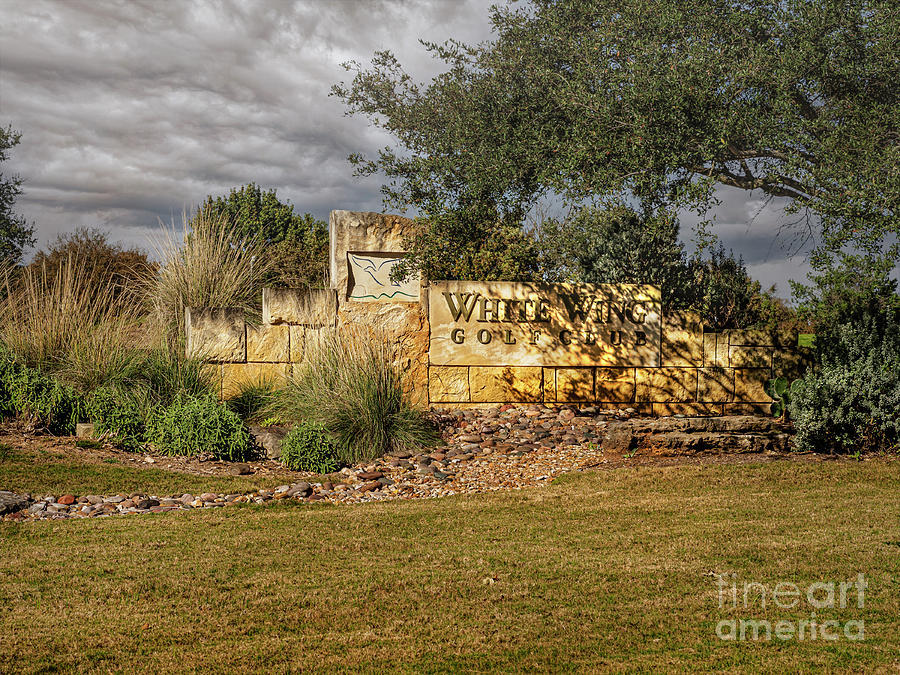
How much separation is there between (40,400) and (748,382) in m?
10.1

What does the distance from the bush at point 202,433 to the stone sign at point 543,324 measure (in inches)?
134

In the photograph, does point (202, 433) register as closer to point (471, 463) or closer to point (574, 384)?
point (471, 463)

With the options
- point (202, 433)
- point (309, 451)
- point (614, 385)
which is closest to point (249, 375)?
point (202, 433)

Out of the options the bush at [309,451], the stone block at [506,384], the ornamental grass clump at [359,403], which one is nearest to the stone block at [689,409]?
the stone block at [506,384]

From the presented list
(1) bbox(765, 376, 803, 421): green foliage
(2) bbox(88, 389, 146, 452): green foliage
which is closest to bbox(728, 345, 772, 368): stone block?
(1) bbox(765, 376, 803, 421): green foliage

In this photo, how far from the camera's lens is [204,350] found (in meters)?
10.5

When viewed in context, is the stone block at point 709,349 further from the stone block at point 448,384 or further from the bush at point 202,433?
the bush at point 202,433

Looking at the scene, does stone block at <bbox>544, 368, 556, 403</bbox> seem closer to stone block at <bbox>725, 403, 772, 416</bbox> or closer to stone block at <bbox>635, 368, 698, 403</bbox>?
stone block at <bbox>635, 368, 698, 403</bbox>

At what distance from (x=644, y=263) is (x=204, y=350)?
7.19m

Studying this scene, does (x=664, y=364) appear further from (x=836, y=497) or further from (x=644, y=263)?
(x=836, y=497)

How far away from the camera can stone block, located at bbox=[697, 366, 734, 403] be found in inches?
450

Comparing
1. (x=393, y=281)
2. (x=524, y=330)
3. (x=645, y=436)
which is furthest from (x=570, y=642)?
(x=393, y=281)

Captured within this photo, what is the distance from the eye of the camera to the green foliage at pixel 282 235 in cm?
1286

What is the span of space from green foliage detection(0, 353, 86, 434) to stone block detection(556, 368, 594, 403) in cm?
659
